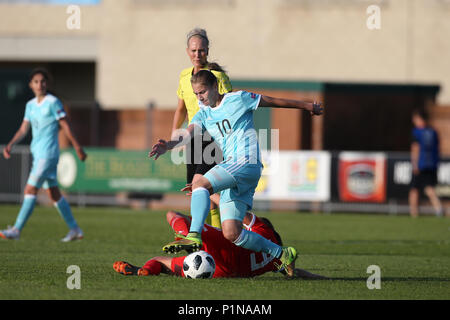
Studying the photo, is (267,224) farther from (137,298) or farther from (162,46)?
(162,46)

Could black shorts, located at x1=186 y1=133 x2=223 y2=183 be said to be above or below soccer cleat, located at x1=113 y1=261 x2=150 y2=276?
above

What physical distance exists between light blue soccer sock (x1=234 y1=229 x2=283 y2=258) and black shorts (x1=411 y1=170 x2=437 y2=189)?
13.1 meters

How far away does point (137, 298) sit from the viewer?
6652 mm

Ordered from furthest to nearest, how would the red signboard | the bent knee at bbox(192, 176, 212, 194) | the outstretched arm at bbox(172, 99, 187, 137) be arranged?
1. the red signboard
2. the outstretched arm at bbox(172, 99, 187, 137)
3. the bent knee at bbox(192, 176, 212, 194)

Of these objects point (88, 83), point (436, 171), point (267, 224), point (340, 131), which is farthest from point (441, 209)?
point (88, 83)

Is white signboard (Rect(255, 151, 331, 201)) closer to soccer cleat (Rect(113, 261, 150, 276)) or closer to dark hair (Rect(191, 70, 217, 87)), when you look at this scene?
soccer cleat (Rect(113, 261, 150, 276))

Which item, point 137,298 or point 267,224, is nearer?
point 137,298

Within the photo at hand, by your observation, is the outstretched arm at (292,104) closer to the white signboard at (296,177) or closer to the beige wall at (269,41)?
the white signboard at (296,177)

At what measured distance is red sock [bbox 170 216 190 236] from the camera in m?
7.81

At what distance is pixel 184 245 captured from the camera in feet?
23.4

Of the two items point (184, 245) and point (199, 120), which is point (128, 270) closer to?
point (184, 245)

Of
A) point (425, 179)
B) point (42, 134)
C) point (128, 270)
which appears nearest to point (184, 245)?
point (128, 270)

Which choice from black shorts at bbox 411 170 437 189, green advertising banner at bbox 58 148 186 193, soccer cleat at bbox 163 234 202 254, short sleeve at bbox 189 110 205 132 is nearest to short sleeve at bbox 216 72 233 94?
short sleeve at bbox 189 110 205 132
